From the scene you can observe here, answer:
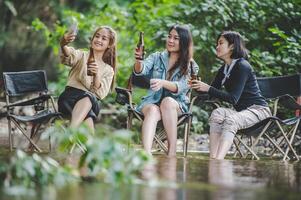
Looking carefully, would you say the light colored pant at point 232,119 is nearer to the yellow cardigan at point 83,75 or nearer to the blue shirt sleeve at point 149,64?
the blue shirt sleeve at point 149,64

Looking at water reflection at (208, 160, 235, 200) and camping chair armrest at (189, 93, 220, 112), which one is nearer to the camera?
water reflection at (208, 160, 235, 200)

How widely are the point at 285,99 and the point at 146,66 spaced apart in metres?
1.15

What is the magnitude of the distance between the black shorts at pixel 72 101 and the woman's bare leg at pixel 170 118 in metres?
0.52

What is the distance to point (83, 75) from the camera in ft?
19.0

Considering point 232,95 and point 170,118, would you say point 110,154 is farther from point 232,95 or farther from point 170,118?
point 232,95

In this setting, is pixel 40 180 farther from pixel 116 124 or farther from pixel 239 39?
pixel 116 124

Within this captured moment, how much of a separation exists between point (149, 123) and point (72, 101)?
648 millimetres

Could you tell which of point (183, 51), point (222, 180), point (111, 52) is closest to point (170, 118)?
point (183, 51)

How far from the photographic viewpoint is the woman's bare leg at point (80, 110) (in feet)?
18.1

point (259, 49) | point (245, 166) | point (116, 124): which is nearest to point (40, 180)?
point (245, 166)

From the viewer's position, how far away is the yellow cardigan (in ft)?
18.9

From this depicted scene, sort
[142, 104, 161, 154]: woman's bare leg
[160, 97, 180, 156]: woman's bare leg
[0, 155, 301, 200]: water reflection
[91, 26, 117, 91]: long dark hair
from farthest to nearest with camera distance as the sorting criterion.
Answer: [91, 26, 117, 91]: long dark hair → [160, 97, 180, 156]: woman's bare leg → [142, 104, 161, 154]: woman's bare leg → [0, 155, 301, 200]: water reflection

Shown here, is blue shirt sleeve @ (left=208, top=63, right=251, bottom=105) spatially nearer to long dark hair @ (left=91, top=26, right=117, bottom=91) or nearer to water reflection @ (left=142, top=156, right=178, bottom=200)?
long dark hair @ (left=91, top=26, right=117, bottom=91)

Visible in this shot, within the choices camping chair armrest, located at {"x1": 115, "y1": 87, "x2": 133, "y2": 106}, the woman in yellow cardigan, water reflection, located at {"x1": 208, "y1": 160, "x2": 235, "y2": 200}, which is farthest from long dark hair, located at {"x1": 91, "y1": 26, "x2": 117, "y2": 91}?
water reflection, located at {"x1": 208, "y1": 160, "x2": 235, "y2": 200}
